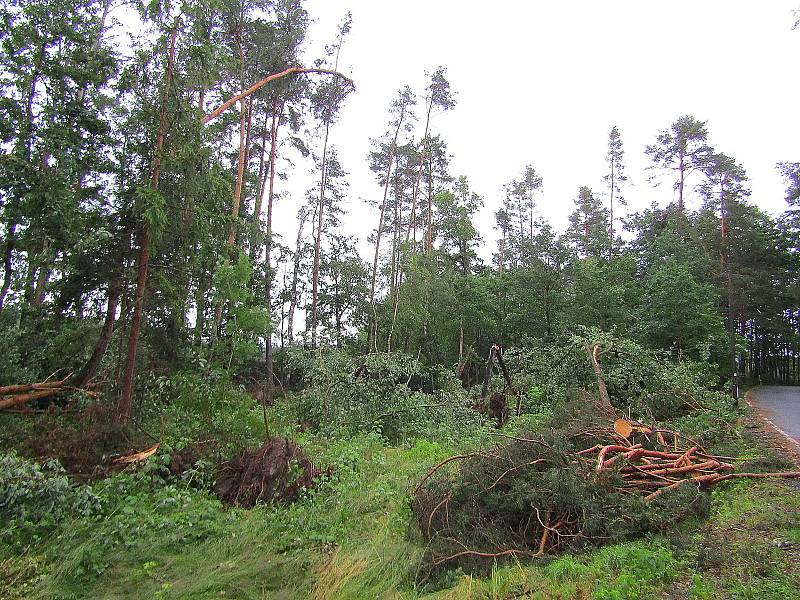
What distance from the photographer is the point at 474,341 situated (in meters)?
24.0

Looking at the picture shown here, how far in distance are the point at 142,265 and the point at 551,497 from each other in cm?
680

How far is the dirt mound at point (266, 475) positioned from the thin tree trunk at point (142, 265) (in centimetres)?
197

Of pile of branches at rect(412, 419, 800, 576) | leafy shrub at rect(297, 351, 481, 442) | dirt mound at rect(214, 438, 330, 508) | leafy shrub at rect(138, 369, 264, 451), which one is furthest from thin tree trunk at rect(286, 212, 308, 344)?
pile of branches at rect(412, 419, 800, 576)

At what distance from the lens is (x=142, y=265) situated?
7.69 meters

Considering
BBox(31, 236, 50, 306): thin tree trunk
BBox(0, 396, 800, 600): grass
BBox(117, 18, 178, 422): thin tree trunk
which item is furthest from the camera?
BBox(31, 236, 50, 306): thin tree trunk

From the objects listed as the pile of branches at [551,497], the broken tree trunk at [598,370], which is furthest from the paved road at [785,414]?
the pile of branches at [551,497]

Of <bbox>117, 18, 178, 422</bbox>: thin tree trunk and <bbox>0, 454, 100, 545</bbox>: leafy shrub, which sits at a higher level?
<bbox>117, 18, 178, 422</bbox>: thin tree trunk

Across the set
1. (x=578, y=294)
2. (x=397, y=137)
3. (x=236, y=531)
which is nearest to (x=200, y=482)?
(x=236, y=531)

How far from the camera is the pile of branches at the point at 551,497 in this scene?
4.38 m

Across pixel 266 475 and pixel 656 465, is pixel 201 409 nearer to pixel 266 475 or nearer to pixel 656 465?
pixel 266 475

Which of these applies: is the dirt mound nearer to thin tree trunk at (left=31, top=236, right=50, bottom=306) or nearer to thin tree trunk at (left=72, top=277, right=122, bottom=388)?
thin tree trunk at (left=72, top=277, right=122, bottom=388)

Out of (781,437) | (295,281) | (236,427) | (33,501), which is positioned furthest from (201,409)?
(295,281)

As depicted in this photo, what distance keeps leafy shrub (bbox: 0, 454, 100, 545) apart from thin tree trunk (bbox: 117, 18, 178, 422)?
2.04 meters

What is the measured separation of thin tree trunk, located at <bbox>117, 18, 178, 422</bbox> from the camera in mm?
7461
